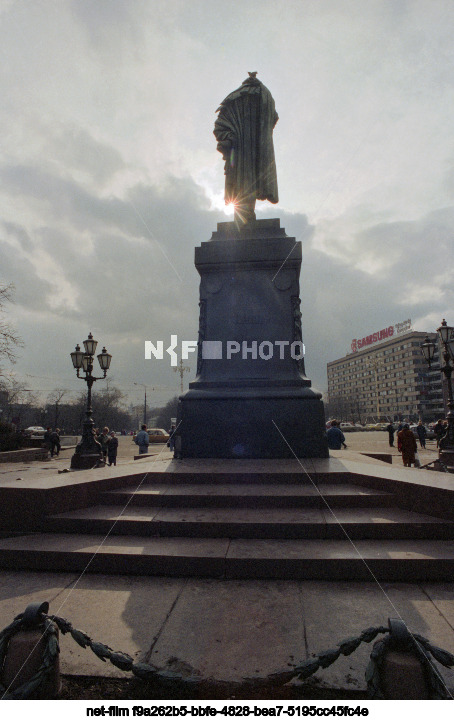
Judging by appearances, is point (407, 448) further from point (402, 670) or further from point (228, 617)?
point (402, 670)

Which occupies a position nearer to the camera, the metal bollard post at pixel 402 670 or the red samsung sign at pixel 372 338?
the metal bollard post at pixel 402 670

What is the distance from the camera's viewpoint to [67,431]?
8850 centimetres

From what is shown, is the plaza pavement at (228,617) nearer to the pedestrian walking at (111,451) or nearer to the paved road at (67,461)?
the paved road at (67,461)

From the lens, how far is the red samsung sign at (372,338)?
127562 mm

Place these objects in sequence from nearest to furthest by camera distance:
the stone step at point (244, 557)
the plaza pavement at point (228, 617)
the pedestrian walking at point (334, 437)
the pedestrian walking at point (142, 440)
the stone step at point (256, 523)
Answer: the plaza pavement at point (228, 617), the stone step at point (244, 557), the stone step at point (256, 523), the pedestrian walking at point (334, 437), the pedestrian walking at point (142, 440)

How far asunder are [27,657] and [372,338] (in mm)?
142386

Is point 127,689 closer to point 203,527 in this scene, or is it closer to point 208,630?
point 208,630

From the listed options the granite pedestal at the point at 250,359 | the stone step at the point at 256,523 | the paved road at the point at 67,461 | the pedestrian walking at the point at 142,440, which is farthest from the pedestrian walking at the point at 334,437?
the pedestrian walking at the point at 142,440

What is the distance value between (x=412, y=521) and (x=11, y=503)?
483 cm

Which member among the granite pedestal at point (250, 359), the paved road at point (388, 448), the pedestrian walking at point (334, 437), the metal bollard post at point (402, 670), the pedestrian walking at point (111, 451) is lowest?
the paved road at point (388, 448)

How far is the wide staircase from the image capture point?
3.66 meters

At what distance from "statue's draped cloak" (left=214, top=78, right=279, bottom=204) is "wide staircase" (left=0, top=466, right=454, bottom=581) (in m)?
7.98

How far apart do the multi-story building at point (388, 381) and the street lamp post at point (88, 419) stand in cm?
10029

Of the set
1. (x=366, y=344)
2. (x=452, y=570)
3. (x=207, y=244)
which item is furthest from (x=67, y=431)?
(x=366, y=344)
